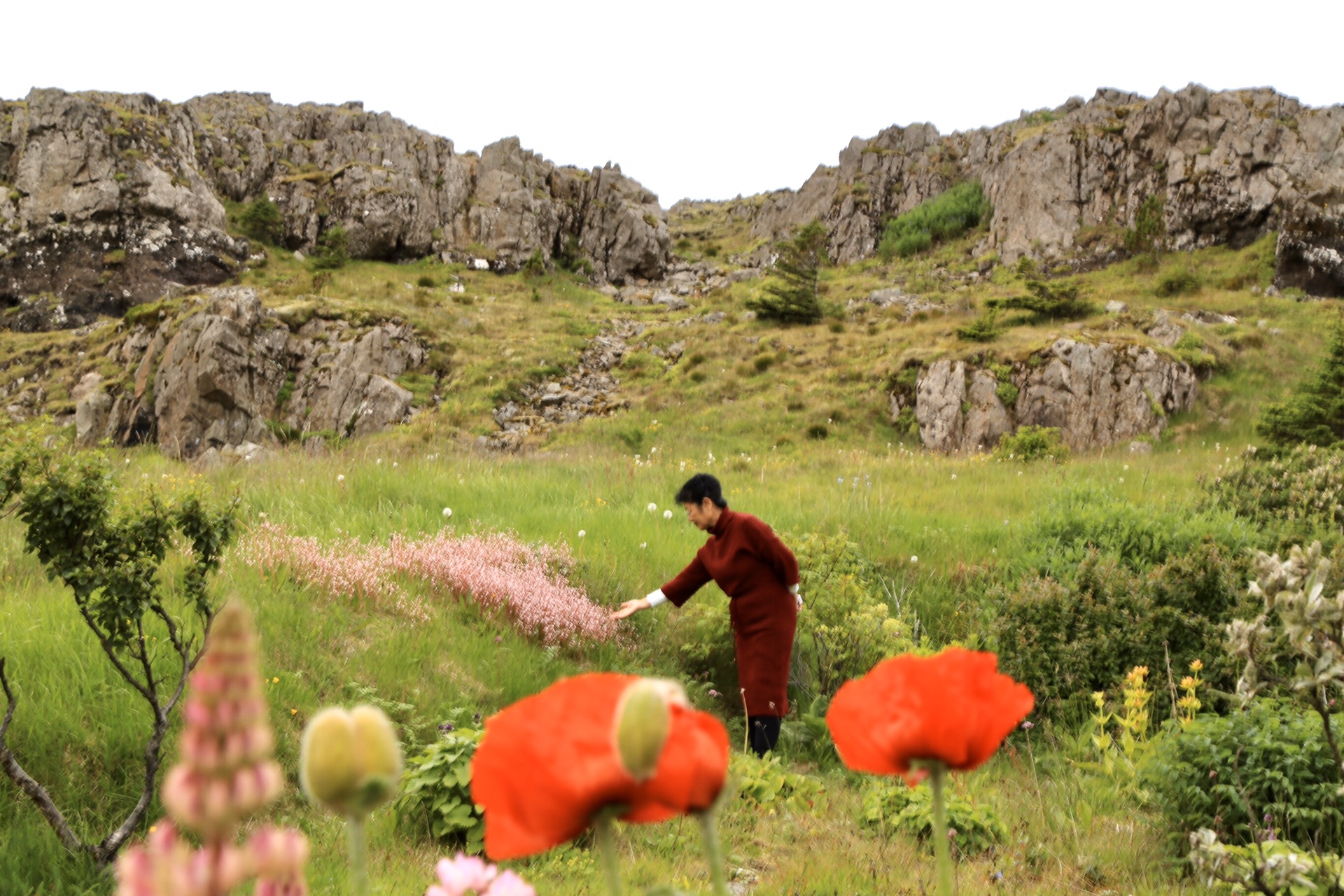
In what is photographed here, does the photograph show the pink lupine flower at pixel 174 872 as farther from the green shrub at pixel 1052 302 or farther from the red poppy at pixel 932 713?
the green shrub at pixel 1052 302

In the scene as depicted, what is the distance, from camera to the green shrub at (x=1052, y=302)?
22.2m

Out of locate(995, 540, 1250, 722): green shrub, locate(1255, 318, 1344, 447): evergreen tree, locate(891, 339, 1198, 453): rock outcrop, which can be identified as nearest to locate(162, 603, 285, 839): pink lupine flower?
locate(995, 540, 1250, 722): green shrub

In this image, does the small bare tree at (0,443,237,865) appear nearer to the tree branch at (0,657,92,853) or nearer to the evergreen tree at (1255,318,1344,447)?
the tree branch at (0,657,92,853)

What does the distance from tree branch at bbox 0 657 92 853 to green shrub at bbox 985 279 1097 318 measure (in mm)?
22642

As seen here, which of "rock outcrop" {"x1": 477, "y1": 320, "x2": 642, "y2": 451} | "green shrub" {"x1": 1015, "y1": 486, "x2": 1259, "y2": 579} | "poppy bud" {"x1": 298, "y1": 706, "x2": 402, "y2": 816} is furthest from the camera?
"rock outcrop" {"x1": 477, "y1": 320, "x2": 642, "y2": 451}

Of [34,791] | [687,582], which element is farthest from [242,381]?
[34,791]

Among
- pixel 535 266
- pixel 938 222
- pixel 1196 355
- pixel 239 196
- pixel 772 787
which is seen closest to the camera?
pixel 772 787

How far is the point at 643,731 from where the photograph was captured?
55 cm

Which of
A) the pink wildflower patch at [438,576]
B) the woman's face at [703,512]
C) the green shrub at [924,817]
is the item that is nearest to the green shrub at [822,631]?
the pink wildflower patch at [438,576]

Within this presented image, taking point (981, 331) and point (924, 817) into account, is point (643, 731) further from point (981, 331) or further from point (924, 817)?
point (981, 331)

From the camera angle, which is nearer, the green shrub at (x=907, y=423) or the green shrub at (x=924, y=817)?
the green shrub at (x=924, y=817)

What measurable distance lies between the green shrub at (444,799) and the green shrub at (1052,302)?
2145cm

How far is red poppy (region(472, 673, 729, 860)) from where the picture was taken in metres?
0.62

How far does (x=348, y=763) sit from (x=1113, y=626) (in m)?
6.62
